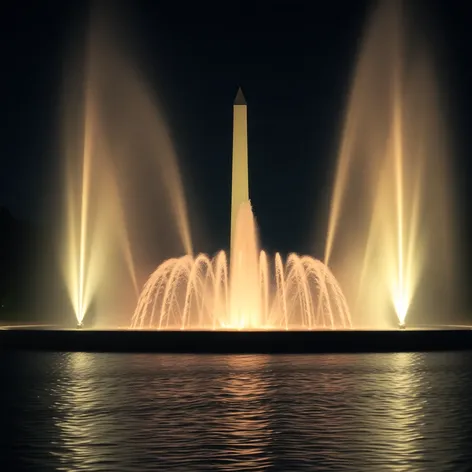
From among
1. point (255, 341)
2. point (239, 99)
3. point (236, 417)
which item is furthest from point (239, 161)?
point (236, 417)

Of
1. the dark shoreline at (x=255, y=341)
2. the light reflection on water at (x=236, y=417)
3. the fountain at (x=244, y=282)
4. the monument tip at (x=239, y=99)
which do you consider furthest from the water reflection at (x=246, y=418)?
the monument tip at (x=239, y=99)

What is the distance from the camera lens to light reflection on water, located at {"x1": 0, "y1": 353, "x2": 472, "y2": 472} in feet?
31.2

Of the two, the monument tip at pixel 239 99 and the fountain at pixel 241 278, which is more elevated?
the monument tip at pixel 239 99

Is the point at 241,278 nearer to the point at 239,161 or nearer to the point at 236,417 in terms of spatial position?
the point at 239,161

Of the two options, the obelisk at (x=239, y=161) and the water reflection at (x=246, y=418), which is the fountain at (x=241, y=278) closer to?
the obelisk at (x=239, y=161)

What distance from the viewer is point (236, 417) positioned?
12516mm

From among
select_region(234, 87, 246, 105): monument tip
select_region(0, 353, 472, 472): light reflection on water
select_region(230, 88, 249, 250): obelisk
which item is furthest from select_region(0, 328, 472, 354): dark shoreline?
select_region(234, 87, 246, 105): monument tip

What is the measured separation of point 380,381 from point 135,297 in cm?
4144

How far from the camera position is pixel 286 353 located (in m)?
25.6

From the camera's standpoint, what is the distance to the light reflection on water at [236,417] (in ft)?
31.2

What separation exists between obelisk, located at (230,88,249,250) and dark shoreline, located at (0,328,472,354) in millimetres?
9503

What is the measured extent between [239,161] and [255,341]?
35.2 ft

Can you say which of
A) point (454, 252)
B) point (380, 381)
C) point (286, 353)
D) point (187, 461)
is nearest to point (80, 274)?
point (286, 353)

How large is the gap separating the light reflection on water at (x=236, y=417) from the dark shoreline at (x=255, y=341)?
416 centimetres
